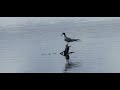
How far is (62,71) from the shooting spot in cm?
654

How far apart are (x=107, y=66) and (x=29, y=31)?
97 cm

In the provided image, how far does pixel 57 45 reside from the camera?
21.5ft

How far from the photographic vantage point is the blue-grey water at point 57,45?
6539mm

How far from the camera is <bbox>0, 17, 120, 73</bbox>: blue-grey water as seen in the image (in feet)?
21.5

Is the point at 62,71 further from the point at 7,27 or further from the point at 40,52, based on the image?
the point at 7,27
